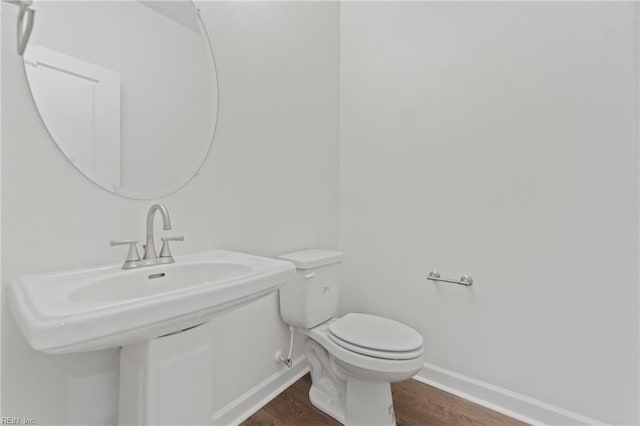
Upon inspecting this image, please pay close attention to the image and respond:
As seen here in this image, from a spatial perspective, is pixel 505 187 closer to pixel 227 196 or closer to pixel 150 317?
pixel 227 196

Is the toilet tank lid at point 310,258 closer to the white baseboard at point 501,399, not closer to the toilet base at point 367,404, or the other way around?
the toilet base at point 367,404

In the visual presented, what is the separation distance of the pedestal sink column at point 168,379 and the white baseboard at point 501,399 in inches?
49.3

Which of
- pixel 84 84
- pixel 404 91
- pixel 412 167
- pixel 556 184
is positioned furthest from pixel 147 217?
pixel 556 184

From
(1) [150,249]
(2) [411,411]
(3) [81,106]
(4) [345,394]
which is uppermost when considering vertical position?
(3) [81,106]

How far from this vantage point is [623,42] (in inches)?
47.4

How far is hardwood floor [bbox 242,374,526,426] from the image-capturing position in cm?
135

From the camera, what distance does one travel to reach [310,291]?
1.46m

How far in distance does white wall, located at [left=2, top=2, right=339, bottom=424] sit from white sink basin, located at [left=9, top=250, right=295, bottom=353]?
13cm

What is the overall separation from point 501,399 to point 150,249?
169cm

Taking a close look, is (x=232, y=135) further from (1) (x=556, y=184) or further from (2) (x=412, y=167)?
(1) (x=556, y=184)

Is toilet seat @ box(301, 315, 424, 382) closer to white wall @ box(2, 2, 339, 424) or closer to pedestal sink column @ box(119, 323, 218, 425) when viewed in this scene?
white wall @ box(2, 2, 339, 424)

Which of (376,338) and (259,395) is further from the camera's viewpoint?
(259,395)

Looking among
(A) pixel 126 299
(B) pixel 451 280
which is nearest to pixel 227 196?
(A) pixel 126 299

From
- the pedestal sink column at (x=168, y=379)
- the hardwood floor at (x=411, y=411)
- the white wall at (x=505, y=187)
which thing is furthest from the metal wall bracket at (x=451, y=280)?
the pedestal sink column at (x=168, y=379)
